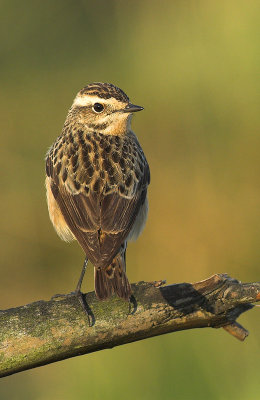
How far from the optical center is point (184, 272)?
8.98 meters

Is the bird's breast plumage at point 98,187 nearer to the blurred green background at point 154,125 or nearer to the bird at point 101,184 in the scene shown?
the bird at point 101,184

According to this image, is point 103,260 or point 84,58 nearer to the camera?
point 103,260

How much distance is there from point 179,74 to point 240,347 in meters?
3.74

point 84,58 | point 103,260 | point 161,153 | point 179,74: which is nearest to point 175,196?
point 161,153

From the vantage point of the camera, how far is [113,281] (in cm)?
570

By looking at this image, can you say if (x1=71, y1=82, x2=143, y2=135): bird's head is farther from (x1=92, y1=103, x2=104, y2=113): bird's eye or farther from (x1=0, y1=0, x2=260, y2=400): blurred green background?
(x1=0, y1=0, x2=260, y2=400): blurred green background

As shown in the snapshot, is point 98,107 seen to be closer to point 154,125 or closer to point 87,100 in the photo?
point 87,100

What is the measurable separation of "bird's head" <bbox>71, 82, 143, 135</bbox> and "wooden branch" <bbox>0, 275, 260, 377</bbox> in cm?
191

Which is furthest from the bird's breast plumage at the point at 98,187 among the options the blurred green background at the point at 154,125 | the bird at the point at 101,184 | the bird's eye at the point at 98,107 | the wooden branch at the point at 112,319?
the blurred green background at the point at 154,125

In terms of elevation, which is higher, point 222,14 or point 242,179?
point 222,14

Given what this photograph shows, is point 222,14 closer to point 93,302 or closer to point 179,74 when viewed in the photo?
point 179,74

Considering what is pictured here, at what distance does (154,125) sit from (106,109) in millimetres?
2427

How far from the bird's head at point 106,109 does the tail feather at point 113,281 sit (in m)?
1.67

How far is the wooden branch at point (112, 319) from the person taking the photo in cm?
528
